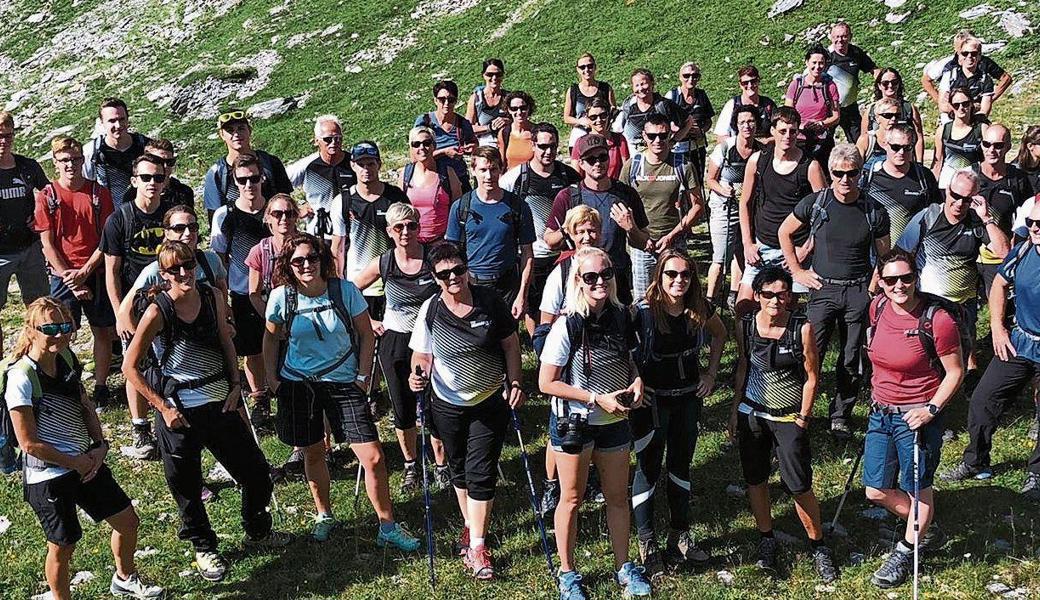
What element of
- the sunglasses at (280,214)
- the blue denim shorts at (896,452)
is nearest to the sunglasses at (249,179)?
the sunglasses at (280,214)

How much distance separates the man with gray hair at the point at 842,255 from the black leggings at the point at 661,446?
2.44 metres

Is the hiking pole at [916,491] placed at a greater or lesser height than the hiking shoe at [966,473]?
greater

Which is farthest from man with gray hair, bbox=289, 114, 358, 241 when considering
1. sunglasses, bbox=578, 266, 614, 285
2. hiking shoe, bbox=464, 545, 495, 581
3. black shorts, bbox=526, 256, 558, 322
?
sunglasses, bbox=578, 266, 614, 285

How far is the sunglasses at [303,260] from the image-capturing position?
8820mm

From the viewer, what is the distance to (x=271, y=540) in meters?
9.71

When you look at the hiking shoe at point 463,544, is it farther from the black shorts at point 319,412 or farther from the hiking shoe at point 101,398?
the hiking shoe at point 101,398

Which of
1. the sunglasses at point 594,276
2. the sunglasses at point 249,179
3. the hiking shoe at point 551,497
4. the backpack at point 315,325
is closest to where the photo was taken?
the sunglasses at point 594,276

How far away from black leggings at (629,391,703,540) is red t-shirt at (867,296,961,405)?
4.86 ft

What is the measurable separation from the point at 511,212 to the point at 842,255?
10.8 feet

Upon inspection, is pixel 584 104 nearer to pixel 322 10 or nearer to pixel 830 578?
pixel 830 578

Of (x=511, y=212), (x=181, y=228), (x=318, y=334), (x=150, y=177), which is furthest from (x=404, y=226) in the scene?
(x=150, y=177)

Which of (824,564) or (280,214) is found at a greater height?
(280,214)

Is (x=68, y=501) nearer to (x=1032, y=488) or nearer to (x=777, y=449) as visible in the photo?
(x=777, y=449)

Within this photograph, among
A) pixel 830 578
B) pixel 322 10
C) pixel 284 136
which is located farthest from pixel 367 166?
pixel 322 10
